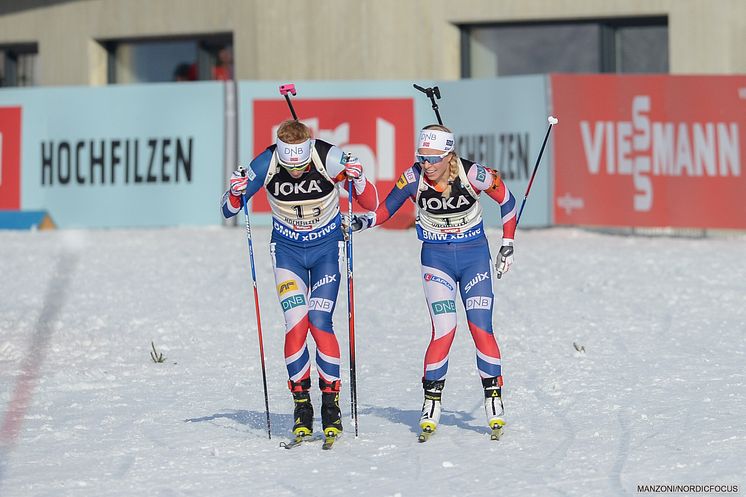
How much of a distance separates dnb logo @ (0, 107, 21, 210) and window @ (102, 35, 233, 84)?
571 centimetres

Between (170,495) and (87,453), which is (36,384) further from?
(170,495)

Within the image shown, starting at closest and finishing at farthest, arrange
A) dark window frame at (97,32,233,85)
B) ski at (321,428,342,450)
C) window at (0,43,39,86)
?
ski at (321,428,342,450) → dark window frame at (97,32,233,85) → window at (0,43,39,86)

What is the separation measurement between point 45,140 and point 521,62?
7.70 meters

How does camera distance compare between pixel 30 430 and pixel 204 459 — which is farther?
pixel 30 430

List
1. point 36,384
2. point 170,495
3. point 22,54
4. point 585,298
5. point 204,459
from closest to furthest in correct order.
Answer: point 170,495
point 204,459
point 36,384
point 585,298
point 22,54

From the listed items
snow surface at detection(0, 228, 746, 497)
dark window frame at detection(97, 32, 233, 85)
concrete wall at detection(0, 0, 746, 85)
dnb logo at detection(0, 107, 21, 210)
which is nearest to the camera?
snow surface at detection(0, 228, 746, 497)

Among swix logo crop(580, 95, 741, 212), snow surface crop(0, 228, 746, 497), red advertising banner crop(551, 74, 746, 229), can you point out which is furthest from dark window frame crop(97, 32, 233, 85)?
swix logo crop(580, 95, 741, 212)

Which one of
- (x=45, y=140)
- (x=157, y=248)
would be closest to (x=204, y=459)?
(x=157, y=248)

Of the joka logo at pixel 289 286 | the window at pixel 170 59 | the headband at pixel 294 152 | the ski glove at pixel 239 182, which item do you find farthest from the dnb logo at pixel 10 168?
the headband at pixel 294 152

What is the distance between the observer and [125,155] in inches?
796

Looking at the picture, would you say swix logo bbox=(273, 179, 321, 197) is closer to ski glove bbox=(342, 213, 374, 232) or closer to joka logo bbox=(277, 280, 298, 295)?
ski glove bbox=(342, 213, 374, 232)

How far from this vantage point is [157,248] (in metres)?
18.0

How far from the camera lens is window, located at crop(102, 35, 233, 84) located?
1000 inches

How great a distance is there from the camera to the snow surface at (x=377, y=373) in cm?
812
